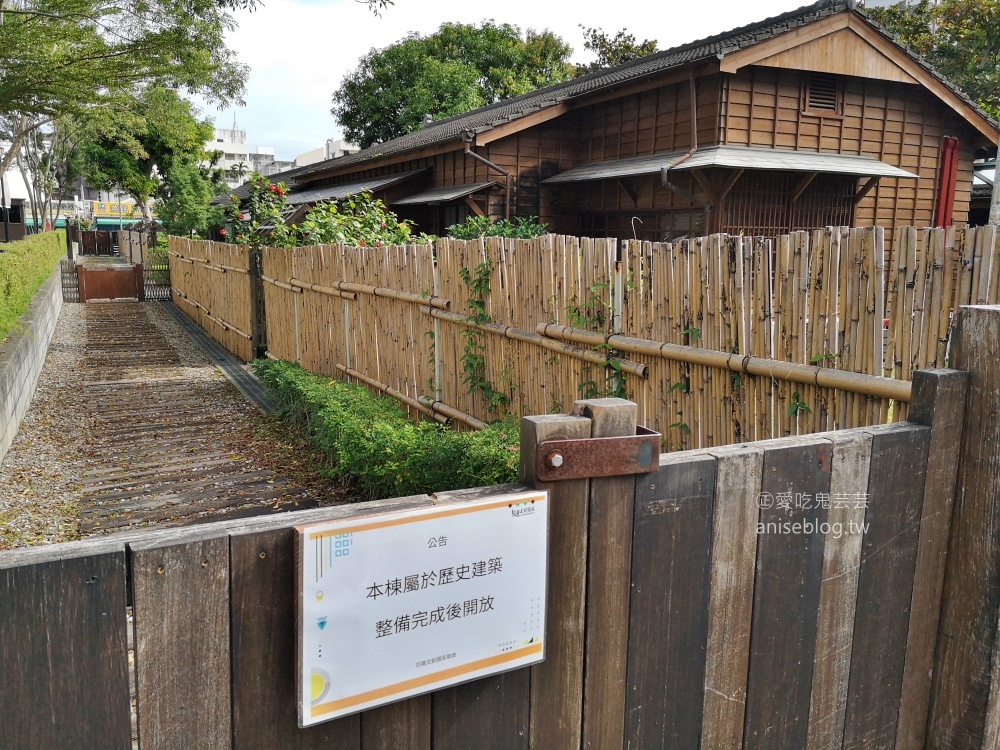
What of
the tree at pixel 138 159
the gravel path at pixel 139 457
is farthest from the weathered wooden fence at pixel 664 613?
the tree at pixel 138 159

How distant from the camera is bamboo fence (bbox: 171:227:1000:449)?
3.51m

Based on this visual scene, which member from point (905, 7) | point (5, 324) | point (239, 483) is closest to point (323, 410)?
point (239, 483)

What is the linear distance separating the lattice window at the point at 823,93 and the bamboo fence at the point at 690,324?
10.0 meters

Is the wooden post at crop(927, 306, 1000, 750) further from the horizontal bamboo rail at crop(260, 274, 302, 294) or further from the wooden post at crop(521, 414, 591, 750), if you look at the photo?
the horizontal bamboo rail at crop(260, 274, 302, 294)

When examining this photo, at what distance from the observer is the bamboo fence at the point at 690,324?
138 inches

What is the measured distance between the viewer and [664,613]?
1.94m

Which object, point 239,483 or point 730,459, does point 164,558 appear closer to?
point 730,459

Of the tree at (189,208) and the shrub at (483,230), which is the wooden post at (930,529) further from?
the tree at (189,208)

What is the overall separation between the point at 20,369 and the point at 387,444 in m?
5.16

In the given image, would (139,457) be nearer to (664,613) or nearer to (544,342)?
(544,342)

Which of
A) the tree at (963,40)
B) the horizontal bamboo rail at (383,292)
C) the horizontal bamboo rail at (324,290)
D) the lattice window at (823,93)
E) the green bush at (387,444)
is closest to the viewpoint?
the green bush at (387,444)

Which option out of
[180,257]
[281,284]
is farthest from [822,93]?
[180,257]

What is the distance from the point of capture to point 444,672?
1.66 metres

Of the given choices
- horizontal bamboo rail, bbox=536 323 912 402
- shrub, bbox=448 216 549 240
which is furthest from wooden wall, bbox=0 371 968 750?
shrub, bbox=448 216 549 240
